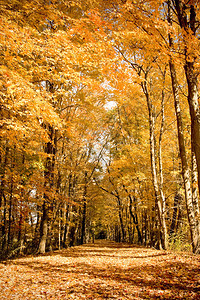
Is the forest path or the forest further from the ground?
the forest

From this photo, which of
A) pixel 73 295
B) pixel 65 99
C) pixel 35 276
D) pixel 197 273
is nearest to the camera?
pixel 73 295

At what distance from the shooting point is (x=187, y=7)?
4898mm

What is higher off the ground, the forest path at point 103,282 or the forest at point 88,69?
the forest at point 88,69

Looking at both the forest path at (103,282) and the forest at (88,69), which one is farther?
the forest at (88,69)

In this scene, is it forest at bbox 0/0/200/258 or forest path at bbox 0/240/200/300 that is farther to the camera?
forest at bbox 0/0/200/258

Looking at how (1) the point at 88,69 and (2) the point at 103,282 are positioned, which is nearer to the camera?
(2) the point at 103,282

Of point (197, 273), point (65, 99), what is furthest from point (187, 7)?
point (65, 99)

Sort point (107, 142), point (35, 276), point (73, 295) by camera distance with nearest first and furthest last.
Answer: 1. point (73, 295)
2. point (35, 276)
3. point (107, 142)

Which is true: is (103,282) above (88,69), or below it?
below

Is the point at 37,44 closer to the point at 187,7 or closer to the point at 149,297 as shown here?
the point at 187,7

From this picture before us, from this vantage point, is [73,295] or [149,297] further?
[73,295]

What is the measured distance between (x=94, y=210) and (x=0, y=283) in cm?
2008

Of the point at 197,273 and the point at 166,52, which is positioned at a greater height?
the point at 166,52

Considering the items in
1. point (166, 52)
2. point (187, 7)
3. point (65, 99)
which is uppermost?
point (65, 99)
